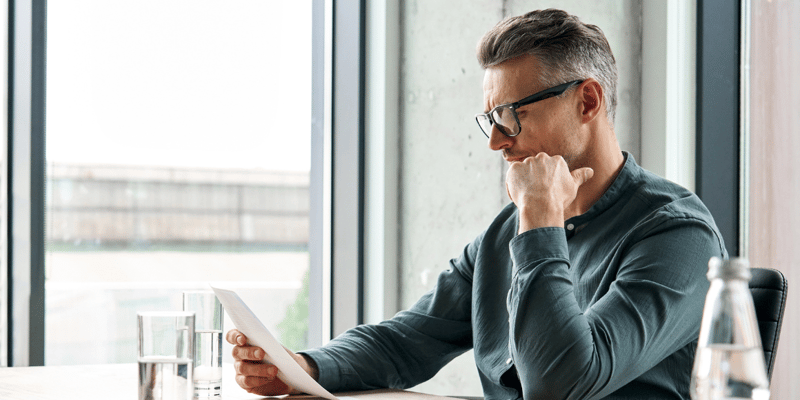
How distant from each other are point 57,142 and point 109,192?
258 mm

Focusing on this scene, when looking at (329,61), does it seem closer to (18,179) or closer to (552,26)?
(18,179)

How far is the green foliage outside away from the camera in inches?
108

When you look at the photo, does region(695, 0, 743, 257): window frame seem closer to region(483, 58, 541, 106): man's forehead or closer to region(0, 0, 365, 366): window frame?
region(0, 0, 365, 366): window frame

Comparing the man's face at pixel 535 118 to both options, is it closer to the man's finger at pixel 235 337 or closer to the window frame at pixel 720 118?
the man's finger at pixel 235 337

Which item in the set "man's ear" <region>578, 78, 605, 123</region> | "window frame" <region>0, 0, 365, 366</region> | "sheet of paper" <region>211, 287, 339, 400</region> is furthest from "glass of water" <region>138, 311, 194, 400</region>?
"window frame" <region>0, 0, 365, 366</region>

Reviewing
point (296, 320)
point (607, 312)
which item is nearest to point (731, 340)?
point (607, 312)

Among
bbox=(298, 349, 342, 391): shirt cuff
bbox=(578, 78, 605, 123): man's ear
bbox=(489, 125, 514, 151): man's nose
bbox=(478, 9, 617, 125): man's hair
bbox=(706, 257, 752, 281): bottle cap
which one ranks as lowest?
bbox=(298, 349, 342, 391): shirt cuff

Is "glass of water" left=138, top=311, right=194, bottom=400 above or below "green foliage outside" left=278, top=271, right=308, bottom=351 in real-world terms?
above

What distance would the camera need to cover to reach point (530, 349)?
106 centimetres

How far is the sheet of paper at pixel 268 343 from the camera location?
1.05m

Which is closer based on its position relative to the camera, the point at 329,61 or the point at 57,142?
the point at 57,142

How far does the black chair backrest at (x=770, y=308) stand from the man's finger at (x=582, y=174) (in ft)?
1.15

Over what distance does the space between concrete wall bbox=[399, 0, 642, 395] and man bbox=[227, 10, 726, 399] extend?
1006mm

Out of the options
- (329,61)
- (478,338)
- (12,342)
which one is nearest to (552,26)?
(478,338)
